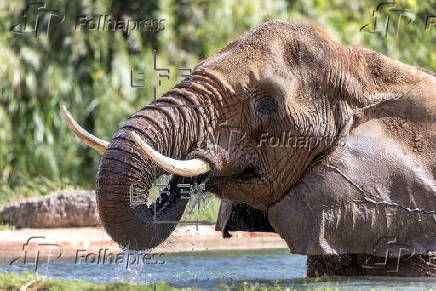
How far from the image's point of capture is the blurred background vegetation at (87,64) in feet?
55.4

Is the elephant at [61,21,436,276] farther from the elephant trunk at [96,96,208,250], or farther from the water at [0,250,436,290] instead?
the water at [0,250,436,290]

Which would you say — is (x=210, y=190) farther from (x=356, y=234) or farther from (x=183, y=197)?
(x=356, y=234)

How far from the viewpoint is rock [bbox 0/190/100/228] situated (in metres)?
13.1

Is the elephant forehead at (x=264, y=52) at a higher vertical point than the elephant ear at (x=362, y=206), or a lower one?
higher

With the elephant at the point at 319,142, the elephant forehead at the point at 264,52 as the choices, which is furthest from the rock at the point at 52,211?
the elephant forehead at the point at 264,52

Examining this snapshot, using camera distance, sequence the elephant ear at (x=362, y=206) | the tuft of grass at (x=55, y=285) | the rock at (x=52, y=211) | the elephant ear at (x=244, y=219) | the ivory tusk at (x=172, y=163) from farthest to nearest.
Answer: the rock at (x=52, y=211)
the elephant ear at (x=244, y=219)
the elephant ear at (x=362, y=206)
the tuft of grass at (x=55, y=285)
the ivory tusk at (x=172, y=163)

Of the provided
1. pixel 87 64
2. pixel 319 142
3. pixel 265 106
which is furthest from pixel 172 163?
pixel 87 64

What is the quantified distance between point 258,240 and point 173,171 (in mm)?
6704

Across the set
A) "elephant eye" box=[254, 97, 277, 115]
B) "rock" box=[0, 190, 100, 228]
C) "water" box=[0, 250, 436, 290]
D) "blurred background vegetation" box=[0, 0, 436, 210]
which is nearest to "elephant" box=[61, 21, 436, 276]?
"elephant eye" box=[254, 97, 277, 115]

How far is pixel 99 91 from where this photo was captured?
1730 cm

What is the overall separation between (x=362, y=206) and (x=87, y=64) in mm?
11079

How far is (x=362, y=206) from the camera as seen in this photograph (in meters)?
7.12

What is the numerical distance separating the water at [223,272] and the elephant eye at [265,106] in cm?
107

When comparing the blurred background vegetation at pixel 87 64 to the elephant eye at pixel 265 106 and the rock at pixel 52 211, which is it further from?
the elephant eye at pixel 265 106
